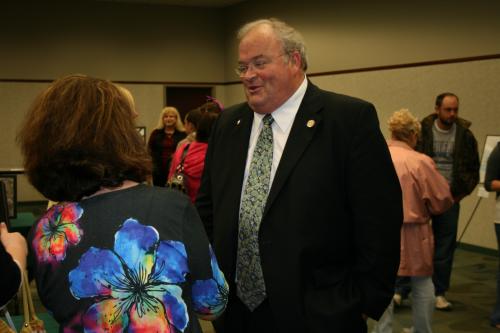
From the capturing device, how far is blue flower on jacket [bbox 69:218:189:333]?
1.36 meters

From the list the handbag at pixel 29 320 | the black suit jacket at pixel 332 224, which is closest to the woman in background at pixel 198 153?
the black suit jacket at pixel 332 224

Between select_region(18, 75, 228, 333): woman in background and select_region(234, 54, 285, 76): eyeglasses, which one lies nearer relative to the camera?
select_region(18, 75, 228, 333): woman in background

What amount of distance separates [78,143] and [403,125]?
2.81 metres

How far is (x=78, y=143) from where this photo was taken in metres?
1.39

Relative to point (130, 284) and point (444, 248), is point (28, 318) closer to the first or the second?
point (130, 284)

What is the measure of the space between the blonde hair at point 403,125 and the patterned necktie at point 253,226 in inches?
72.9

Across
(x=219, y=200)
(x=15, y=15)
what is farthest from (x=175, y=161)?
(x=15, y=15)

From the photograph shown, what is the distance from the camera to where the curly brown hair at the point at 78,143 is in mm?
1393

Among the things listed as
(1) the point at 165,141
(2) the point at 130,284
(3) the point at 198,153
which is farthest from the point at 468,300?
(2) the point at 130,284

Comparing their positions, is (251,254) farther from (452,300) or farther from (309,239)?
(452,300)

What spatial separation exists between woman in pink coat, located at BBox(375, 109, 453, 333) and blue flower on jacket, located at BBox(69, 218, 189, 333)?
2560 mm

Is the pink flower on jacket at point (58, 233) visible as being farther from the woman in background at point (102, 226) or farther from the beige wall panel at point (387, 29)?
the beige wall panel at point (387, 29)

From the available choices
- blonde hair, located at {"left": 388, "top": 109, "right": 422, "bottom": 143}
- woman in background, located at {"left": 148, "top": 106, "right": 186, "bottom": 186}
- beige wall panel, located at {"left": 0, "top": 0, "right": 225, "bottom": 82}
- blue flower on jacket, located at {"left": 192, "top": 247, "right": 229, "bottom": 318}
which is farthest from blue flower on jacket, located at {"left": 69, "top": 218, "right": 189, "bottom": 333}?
beige wall panel, located at {"left": 0, "top": 0, "right": 225, "bottom": 82}

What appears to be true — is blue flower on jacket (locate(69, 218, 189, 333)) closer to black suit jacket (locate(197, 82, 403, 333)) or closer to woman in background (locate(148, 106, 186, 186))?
black suit jacket (locate(197, 82, 403, 333))
